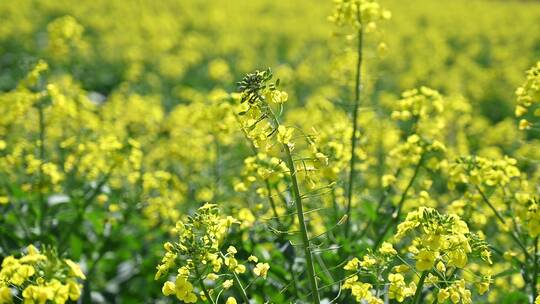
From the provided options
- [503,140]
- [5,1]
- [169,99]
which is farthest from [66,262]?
[5,1]

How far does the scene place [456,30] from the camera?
15930 millimetres

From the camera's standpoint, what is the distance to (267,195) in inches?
142

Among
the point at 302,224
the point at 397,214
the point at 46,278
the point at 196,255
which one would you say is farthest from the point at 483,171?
the point at 46,278

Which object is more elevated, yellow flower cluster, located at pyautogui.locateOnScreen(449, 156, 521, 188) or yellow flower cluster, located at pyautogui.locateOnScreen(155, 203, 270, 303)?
yellow flower cluster, located at pyautogui.locateOnScreen(155, 203, 270, 303)

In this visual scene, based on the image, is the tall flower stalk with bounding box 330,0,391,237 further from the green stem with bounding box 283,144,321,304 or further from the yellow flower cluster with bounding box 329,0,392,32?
the green stem with bounding box 283,144,321,304

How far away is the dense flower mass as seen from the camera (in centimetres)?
249

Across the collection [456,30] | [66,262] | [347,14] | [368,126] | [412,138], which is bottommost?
[456,30]

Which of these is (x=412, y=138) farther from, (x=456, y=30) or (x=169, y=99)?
(x=456, y=30)

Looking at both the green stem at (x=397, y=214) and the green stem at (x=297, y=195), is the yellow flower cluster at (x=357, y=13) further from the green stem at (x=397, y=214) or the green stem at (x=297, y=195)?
the green stem at (x=297, y=195)

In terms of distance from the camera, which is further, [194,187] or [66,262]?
[194,187]

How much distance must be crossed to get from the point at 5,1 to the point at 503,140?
Result: 36.3 feet

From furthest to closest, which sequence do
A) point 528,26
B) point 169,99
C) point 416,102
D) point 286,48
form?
point 528,26 < point 286,48 < point 169,99 < point 416,102

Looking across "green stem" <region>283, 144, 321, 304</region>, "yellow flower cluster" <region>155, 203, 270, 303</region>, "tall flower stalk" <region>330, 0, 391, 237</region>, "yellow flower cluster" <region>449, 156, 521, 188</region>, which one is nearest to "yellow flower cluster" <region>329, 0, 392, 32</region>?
"tall flower stalk" <region>330, 0, 391, 237</region>

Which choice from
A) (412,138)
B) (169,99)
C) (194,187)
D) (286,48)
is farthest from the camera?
Result: (286,48)
